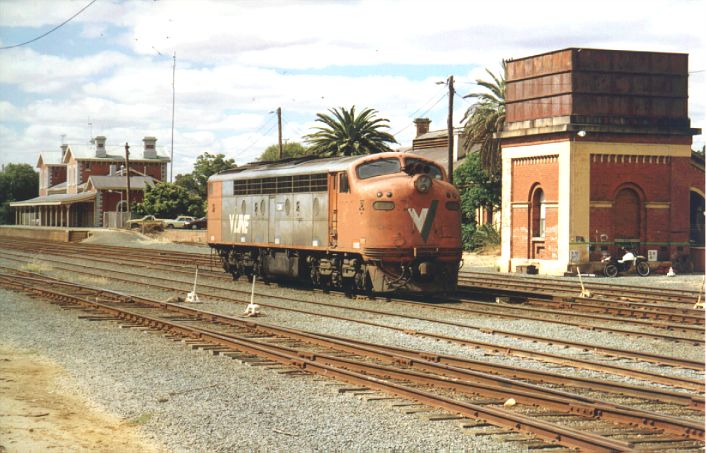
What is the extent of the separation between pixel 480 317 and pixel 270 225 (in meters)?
9.08

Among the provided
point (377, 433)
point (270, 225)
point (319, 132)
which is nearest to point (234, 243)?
point (270, 225)

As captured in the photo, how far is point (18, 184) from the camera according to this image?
124500 millimetres

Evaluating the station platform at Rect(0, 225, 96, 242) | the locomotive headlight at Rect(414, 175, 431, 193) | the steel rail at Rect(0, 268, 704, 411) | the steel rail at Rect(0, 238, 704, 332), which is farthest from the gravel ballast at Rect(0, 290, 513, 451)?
the station platform at Rect(0, 225, 96, 242)

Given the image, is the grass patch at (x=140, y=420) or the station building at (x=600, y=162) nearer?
the grass patch at (x=140, y=420)

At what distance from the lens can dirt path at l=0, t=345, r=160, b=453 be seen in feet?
28.8

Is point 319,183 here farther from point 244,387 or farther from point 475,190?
point 475,190

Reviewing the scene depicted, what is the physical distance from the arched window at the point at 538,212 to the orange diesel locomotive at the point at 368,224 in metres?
12.2

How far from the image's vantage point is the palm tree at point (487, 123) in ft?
157

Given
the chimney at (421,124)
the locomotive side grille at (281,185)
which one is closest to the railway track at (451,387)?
the locomotive side grille at (281,185)

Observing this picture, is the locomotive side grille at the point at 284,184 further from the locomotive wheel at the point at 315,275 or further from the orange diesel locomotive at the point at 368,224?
the locomotive wheel at the point at 315,275

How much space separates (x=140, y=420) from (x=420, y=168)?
554 inches

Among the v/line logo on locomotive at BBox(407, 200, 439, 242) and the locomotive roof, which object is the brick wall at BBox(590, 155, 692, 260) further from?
the v/line logo on locomotive at BBox(407, 200, 439, 242)

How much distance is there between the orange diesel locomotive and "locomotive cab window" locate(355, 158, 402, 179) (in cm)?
3

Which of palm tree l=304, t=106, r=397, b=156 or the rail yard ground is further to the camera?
palm tree l=304, t=106, r=397, b=156
